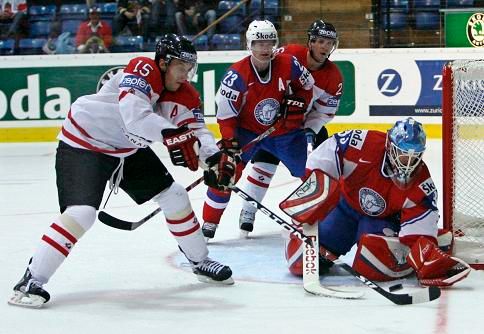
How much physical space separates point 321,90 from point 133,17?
444 cm

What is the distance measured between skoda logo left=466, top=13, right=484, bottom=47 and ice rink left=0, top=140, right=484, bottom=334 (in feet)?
11.7

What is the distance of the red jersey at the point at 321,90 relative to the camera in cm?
480

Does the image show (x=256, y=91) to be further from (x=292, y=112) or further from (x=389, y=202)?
(x=389, y=202)

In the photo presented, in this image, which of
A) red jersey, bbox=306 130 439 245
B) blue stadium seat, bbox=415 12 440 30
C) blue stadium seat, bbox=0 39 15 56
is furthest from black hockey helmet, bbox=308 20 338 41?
blue stadium seat, bbox=0 39 15 56

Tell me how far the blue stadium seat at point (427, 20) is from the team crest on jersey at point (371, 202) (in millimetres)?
4896

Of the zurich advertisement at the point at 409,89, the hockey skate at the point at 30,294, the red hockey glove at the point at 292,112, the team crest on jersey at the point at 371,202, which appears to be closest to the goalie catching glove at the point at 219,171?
the team crest on jersey at the point at 371,202

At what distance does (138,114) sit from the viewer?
3.24m

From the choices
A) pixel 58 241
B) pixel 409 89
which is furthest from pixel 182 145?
pixel 409 89

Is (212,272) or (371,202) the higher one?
(371,202)

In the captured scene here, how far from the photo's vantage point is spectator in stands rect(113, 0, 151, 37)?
28.8 ft

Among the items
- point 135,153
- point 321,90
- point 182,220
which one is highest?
point 321,90

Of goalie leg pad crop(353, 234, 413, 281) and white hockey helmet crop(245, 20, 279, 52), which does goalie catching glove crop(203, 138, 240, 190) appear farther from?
white hockey helmet crop(245, 20, 279, 52)

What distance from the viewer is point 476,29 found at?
788 centimetres

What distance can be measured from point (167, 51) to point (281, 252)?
4.14 ft
